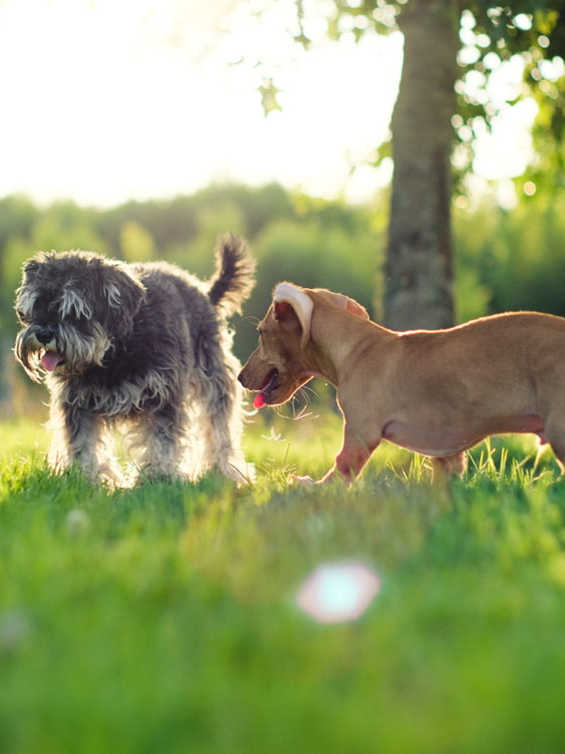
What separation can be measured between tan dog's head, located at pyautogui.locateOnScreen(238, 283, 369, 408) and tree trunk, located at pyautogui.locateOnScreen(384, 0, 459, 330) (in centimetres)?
444

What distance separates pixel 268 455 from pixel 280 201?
40802 millimetres

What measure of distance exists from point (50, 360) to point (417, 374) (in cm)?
262

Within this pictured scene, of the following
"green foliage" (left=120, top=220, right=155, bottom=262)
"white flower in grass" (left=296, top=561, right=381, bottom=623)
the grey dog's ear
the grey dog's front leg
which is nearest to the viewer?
"white flower in grass" (left=296, top=561, right=381, bottom=623)

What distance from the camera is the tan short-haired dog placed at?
4547mm

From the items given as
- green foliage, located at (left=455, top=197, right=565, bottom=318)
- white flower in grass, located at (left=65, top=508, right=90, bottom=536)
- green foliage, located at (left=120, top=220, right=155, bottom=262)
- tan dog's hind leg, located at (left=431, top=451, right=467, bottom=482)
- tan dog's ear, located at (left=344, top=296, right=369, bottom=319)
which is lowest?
green foliage, located at (left=120, top=220, right=155, bottom=262)

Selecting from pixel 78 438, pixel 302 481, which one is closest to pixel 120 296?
pixel 78 438

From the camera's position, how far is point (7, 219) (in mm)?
47906

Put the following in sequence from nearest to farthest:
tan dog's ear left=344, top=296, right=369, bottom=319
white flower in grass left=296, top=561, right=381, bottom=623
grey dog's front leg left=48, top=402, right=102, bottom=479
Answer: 1. white flower in grass left=296, top=561, right=381, bottom=623
2. tan dog's ear left=344, top=296, right=369, bottom=319
3. grey dog's front leg left=48, top=402, right=102, bottom=479

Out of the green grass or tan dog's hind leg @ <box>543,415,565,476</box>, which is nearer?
the green grass

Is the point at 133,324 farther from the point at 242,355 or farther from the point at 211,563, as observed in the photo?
the point at 242,355

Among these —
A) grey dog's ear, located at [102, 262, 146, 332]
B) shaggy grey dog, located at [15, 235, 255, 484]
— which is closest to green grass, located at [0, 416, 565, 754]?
shaggy grey dog, located at [15, 235, 255, 484]

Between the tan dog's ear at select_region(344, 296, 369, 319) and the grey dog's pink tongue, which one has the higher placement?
the tan dog's ear at select_region(344, 296, 369, 319)

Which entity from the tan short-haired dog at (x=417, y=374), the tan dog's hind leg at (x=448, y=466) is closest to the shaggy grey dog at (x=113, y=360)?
the tan short-haired dog at (x=417, y=374)

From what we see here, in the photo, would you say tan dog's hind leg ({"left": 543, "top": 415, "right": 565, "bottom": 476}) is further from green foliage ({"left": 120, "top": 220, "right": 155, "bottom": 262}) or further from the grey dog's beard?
green foliage ({"left": 120, "top": 220, "right": 155, "bottom": 262})
